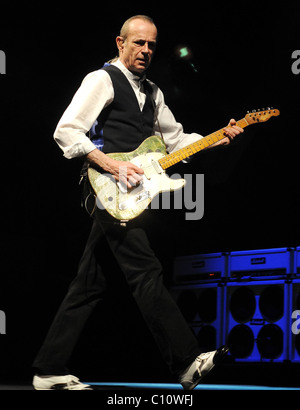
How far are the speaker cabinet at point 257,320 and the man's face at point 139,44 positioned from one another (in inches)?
83.9

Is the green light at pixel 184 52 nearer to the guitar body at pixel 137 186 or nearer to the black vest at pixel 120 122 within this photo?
the black vest at pixel 120 122

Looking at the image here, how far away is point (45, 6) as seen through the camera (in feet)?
Result: 14.7

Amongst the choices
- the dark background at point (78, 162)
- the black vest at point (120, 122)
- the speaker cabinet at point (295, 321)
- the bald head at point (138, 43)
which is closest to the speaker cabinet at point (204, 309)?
the dark background at point (78, 162)

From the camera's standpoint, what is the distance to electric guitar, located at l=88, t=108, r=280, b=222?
2.75 m

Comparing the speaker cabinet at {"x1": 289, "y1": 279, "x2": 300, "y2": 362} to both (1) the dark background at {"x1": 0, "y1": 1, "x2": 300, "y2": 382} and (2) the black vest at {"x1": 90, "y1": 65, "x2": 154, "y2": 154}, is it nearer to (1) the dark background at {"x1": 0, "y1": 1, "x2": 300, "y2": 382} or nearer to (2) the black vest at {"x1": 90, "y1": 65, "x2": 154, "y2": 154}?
(1) the dark background at {"x1": 0, "y1": 1, "x2": 300, "y2": 382}

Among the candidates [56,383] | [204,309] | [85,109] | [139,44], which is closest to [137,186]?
[85,109]

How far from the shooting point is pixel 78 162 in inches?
192

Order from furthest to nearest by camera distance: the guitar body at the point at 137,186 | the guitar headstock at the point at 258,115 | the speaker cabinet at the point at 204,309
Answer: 1. the speaker cabinet at the point at 204,309
2. the guitar headstock at the point at 258,115
3. the guitar body at the point at 137,186

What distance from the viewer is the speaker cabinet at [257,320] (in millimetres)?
4195

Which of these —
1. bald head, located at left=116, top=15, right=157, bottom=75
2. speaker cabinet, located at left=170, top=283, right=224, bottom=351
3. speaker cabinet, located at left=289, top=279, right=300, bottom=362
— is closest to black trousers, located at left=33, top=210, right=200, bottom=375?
bald head, located at left=116, top=15, right=157, bottom=75

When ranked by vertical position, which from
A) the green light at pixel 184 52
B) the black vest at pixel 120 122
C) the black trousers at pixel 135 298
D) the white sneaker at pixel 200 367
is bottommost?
the white sneaker at pixel 200 367

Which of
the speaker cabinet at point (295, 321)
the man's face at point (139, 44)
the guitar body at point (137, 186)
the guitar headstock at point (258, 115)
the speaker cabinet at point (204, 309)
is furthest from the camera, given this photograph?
the speaker cabinet at point (204, 309)

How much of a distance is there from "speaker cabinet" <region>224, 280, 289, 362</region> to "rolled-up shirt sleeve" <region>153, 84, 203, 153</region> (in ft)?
5.45

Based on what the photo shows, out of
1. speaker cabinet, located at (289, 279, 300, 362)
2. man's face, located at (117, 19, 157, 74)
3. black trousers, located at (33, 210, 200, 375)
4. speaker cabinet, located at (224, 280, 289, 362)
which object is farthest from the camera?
speaker cabinet, located at (224, 280, 289, 362)
